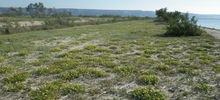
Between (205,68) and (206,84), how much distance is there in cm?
172

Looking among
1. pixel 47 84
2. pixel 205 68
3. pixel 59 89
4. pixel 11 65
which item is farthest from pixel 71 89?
pixel 205 68

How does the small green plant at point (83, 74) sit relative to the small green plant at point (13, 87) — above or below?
above

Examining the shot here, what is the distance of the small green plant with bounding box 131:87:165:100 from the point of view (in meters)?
3.87

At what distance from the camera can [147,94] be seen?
397cm

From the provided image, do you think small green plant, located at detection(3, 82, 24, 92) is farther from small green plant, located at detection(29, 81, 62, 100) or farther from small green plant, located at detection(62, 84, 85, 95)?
small green plant, located at detection(62, 84, 85, 95)

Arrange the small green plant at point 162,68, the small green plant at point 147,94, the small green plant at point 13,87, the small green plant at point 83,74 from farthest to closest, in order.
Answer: the small green plant at point 162,68
the small green plant at point 83,74
the small green plant at point 13,87
the small green plant at point 147,94

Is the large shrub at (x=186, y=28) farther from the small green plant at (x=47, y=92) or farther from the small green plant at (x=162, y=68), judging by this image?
the small green plant at (x=47, y=92)

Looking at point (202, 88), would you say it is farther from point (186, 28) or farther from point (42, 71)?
point (186, 28)

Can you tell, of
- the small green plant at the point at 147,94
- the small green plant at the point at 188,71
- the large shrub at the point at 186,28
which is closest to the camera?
the small green plant at the point at 147,94

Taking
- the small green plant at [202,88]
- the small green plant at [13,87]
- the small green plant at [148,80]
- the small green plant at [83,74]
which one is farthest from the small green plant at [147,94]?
the small green plant at [13,87]

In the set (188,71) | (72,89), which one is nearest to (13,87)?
(72,89)

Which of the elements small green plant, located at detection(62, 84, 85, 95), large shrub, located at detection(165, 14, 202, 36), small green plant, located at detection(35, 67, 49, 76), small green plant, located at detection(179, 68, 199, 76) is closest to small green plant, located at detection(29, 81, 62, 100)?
small green plant, located at detection(62, 84, 85, 95)

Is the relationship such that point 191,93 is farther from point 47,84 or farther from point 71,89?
point 47,84

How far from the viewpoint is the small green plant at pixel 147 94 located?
3.87m
